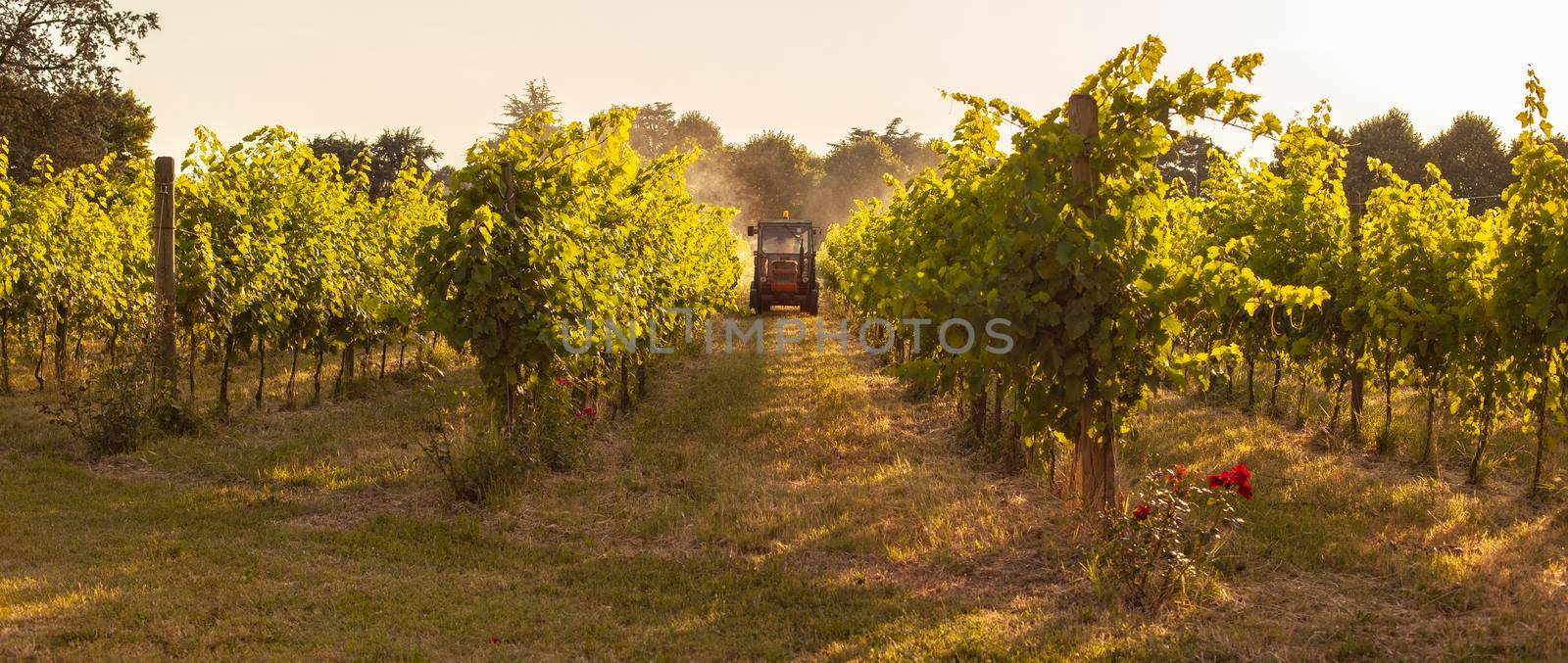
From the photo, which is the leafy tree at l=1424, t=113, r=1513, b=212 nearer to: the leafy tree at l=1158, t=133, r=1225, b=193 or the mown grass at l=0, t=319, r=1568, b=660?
the leafy tree at l=1158, t=133, r=1225, b=193

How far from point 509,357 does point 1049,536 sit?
3689 mm

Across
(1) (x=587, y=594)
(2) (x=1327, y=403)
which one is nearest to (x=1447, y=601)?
(1) (x=587, y=594)

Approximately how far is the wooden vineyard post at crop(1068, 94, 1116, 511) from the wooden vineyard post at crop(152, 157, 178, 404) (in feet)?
24.0

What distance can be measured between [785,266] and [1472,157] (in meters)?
27.2

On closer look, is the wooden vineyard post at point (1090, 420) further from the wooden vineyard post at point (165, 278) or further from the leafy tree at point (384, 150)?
the leafy tree at point (384, 150)

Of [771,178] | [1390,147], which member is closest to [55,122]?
[1390,147]

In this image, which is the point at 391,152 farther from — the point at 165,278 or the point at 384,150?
the point at 165,278

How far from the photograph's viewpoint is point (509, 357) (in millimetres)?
7012

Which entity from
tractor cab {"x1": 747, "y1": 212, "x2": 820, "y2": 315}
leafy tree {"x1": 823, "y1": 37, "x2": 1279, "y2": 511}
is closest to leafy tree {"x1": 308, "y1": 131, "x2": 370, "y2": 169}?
tractor cab {"x1": 747, "y1": 212, "x2": 820, "y2": 315}

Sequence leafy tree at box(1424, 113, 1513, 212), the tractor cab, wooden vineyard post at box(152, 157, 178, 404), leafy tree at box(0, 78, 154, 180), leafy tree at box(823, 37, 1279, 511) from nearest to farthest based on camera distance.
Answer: leafy tree at box(823, 37, 1279, 511) → wooden vineyard post at box(152, 157, 178, 404) → the tractor cab → leafy tree at box(0, 78, 154, 180) → leafy tree at box(1424, 113, 1513, 212)

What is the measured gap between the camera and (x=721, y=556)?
5.44 metres

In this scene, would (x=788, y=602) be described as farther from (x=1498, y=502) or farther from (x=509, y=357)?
(x=1498, y=502)

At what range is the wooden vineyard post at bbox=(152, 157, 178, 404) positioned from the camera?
862 centimetres

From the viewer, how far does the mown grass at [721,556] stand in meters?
4.20
